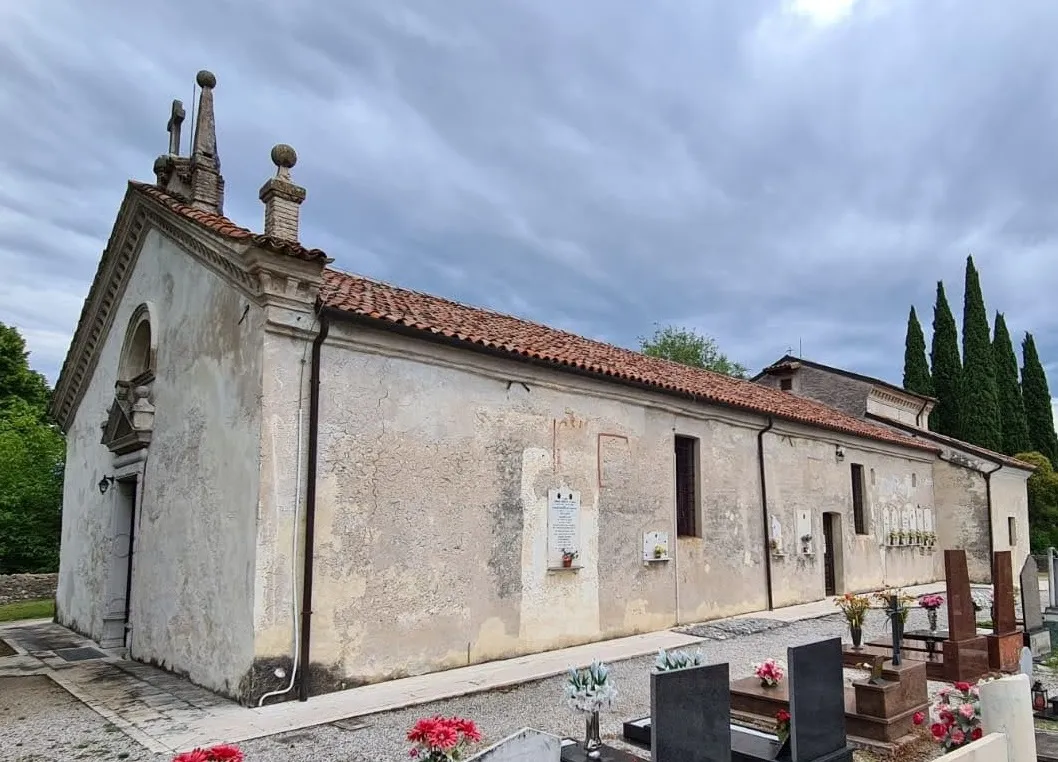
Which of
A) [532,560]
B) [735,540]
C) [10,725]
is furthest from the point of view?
[735,540]

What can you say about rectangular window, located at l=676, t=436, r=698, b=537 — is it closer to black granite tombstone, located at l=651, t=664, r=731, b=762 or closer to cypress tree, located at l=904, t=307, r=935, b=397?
black granite tombstone, located at l=651, t=664, r=731, b=762

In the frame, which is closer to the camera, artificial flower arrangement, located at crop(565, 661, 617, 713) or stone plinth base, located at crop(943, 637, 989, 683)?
artificial flower arrangement, located at crop(565, 661, 617, 713)

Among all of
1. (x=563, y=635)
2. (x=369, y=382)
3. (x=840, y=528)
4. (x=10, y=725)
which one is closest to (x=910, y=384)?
(x=840, y=528)

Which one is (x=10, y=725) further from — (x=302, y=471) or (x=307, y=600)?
(x=302, y=471)

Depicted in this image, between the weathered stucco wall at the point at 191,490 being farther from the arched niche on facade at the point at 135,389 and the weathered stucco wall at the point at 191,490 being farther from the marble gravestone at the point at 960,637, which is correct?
the marble gravestone at the point at 960,637

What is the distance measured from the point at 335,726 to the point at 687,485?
28.2 feet

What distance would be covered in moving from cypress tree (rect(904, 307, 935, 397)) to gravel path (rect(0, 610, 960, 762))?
1368 inches

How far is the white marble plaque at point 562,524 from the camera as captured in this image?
35.4 ft

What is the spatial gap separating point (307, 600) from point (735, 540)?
9136 mm

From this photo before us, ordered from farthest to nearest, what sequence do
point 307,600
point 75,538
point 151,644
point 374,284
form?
point 75,538, point 374,284, point 151,644, point 307,600

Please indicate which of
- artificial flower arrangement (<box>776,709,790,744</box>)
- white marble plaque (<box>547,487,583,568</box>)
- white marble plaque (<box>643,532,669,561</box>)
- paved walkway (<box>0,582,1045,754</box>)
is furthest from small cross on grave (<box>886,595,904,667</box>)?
white marble plaque (<box>643,532,669,561</box>)

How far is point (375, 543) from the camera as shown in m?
8.75

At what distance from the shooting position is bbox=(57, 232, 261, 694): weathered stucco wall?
812 centimetres

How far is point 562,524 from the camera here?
431 inches
